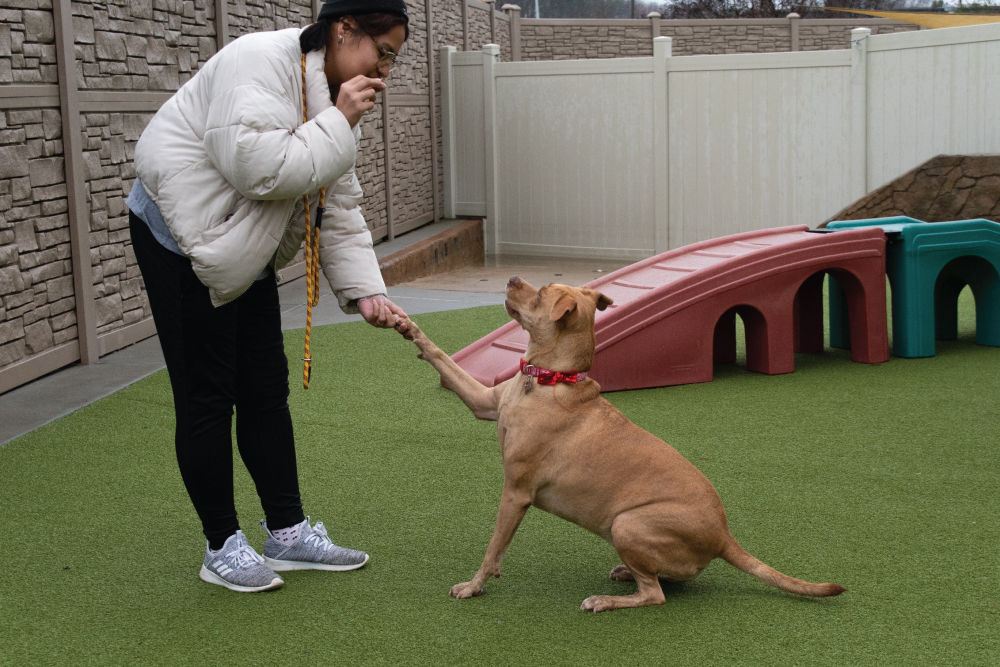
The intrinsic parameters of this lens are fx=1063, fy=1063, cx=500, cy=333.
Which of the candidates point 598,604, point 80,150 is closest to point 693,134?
point 80,150

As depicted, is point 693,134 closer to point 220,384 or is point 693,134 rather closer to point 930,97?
point 930,97

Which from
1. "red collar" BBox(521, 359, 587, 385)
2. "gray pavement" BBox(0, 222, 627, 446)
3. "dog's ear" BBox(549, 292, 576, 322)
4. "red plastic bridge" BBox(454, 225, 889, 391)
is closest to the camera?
"dog's ear" BBox(549, 292, 576, 322)

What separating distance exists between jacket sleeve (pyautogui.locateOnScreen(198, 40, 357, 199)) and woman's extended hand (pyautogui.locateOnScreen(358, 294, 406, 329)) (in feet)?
1.69

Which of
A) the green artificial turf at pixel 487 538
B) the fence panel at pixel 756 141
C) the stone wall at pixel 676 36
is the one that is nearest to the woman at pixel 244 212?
the green artificial turf at pixel 487 538

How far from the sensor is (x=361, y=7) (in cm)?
292

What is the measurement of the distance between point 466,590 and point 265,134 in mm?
1516

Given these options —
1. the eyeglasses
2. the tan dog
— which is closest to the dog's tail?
the tan dog

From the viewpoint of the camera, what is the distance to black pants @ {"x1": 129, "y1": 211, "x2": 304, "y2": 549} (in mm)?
3084

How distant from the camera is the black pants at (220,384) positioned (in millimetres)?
3084

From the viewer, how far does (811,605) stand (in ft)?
10.6

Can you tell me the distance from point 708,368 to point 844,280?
1182 mm

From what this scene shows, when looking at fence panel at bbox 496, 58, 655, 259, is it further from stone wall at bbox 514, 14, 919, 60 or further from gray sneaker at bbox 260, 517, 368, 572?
gray sneaker at bbox 260, 517, 368, 572

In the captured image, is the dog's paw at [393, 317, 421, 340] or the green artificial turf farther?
the dog's paw at [393, 317, 421, 340]

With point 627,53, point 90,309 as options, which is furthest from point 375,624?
point 627,53
